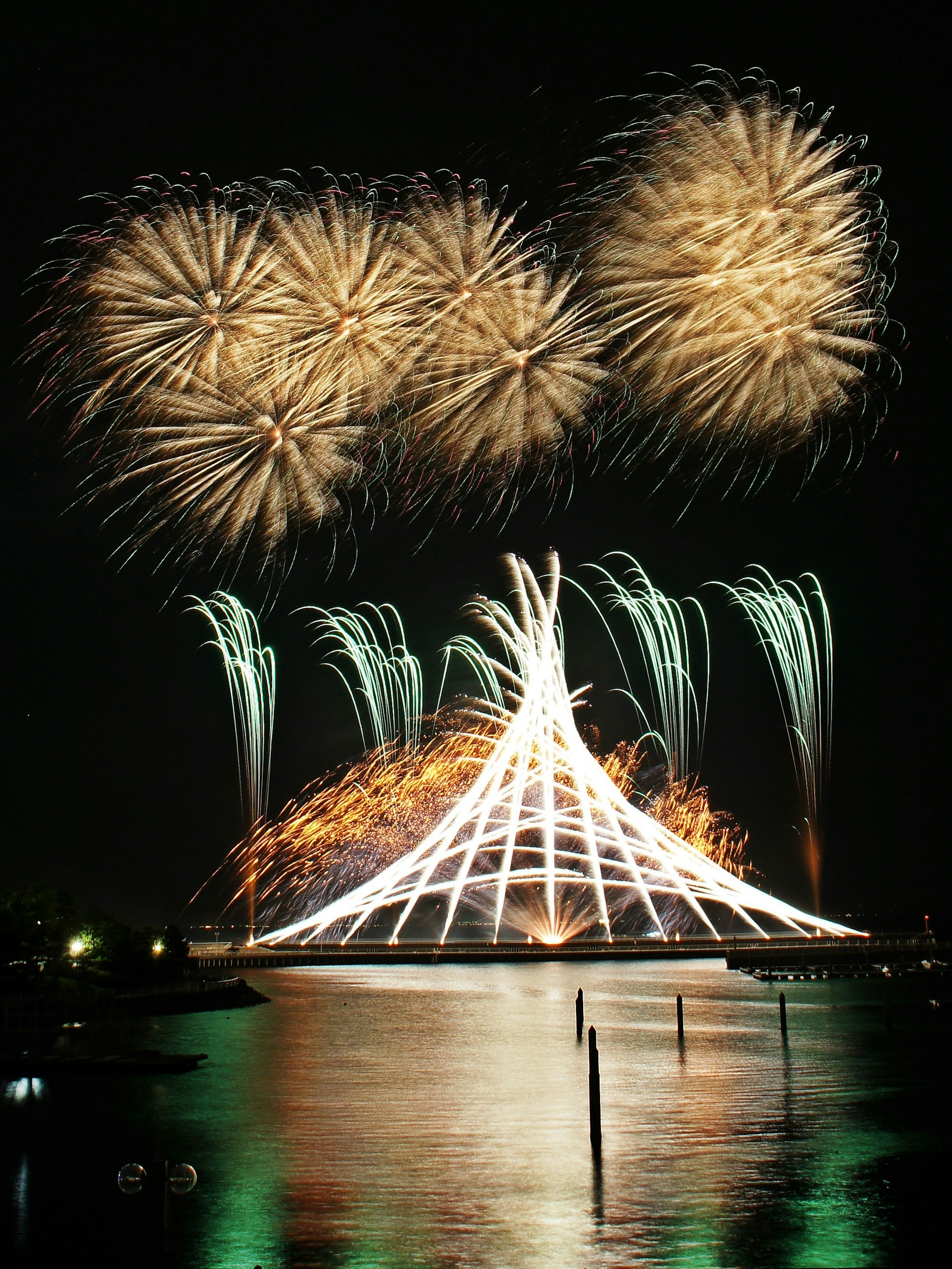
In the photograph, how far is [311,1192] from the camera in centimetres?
1605

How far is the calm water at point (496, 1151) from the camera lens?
1367 centimetres

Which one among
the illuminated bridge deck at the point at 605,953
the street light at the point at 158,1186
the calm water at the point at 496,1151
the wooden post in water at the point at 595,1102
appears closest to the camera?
the street light at the point at 158,1186

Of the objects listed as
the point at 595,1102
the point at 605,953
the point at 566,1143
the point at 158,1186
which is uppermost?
the point at 158,1186

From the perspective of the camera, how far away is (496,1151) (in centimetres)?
1880

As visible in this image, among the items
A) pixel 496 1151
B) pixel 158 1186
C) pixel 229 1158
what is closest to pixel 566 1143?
pixel 496 1151

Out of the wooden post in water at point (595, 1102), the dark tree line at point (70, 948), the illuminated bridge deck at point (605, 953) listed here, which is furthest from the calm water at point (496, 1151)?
the illuminated bridge deck at point (605, 953)

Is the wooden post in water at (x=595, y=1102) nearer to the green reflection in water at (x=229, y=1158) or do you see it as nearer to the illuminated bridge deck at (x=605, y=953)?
the green reflection in water at (x=229, y=1158)

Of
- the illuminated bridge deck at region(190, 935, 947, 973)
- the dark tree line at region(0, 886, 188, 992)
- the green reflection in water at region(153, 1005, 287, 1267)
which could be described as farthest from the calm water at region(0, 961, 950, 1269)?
the illuminated bridge deck at region(190, 935, 947, 973)

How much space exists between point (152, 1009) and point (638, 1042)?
822 inches

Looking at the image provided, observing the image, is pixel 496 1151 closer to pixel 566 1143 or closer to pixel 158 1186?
pixel 566 1143

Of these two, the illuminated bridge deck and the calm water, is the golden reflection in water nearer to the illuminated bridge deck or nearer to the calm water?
the calm water

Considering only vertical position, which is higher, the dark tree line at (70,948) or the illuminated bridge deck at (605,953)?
the dark tree line at (70,948)

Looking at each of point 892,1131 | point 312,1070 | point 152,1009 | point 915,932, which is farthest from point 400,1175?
point 915,932

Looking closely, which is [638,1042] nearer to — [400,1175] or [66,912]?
[400,1175]
